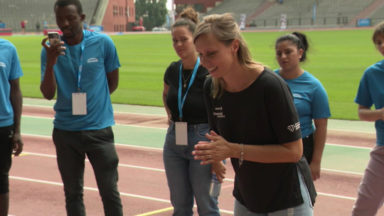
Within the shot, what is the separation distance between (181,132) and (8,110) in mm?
1705

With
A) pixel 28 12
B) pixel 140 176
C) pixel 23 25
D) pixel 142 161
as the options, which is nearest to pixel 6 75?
pixel 140 176

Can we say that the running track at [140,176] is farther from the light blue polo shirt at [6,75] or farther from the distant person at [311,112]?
the distant person at [311,112]

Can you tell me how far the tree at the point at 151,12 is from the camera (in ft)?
375

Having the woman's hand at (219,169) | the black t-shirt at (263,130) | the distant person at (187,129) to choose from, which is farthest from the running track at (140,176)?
the black t-shirt at (263,130)

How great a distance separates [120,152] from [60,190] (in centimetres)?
252

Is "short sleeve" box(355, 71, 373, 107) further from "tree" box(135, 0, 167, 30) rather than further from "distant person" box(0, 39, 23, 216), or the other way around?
"tree" box(135, 0, 167, 30)

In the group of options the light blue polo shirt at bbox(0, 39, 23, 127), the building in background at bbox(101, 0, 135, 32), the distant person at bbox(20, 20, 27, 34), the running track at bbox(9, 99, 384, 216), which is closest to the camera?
the light blue polo shirt at bbox(0, 39, 23, 127)

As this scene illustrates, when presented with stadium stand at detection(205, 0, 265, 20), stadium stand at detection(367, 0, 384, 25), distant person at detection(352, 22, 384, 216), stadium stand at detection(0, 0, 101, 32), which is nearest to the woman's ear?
distant person at detection(352, 22, 384, 216)

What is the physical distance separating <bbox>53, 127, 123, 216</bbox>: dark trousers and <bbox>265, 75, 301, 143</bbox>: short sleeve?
229cm

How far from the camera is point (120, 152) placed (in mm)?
10344

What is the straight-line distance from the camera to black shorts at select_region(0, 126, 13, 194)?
216 inches

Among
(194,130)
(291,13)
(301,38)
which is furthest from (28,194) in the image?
(291,13)

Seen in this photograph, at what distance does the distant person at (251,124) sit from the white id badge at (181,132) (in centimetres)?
143

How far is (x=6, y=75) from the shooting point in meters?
5.48
